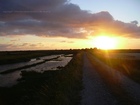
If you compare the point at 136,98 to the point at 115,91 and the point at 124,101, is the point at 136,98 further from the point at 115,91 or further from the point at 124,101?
the point at 115,91

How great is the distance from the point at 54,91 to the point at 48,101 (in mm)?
2594

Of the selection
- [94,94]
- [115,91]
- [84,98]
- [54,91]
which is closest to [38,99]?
[54,91]

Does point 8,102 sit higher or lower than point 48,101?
lower

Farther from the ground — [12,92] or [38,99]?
[38,99]

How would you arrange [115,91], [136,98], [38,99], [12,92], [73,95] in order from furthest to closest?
[12,92]
[115,91]
[73,95]
[136,98]
[38,99]

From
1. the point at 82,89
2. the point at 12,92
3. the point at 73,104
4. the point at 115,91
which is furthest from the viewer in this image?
the point at 12,92

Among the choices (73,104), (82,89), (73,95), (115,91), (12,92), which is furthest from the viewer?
(12,92)

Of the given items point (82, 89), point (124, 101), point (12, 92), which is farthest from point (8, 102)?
point (124, 101)

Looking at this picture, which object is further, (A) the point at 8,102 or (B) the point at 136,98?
(A) the point at 8,102

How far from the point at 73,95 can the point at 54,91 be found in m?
3.20

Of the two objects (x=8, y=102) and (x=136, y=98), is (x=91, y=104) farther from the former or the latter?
(x=8, y=102)

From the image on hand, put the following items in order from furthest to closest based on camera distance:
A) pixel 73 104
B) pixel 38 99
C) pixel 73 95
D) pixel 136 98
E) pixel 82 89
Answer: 1. pixel 82 89
2. pixel 73 95
3. pixel 136 98
4. pixel 73 104
5. pixel 38 99

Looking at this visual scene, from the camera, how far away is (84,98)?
1989 cm

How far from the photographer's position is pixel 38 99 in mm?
15195
